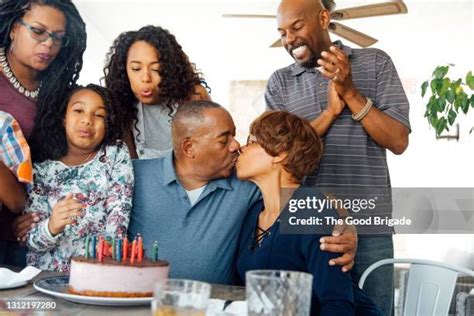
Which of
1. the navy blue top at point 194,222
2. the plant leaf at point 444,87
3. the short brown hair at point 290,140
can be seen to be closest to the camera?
the short brown hair at point 290,140

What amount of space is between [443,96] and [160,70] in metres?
0.75

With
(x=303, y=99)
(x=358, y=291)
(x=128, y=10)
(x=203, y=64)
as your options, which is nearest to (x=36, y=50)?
(x=128, y=10)

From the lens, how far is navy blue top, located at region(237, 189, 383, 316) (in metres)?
1.07

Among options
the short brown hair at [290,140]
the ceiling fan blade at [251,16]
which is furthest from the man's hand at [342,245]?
the ceiling fan blade at [251,16]

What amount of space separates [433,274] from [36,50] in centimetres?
115

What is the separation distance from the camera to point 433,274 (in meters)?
1.64

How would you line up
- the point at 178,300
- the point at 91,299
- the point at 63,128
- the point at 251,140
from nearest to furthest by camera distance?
1. the point at 178,300
2. the point at 91,299
3. the point at 251,140
4. the point at 63,128

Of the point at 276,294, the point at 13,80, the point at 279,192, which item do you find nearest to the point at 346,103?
the point at 279,192

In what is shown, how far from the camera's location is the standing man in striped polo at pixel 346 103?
1.64 metres

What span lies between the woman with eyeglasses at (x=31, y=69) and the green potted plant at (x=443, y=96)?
0.93m

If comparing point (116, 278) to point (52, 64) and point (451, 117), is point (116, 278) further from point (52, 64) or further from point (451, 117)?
point (451, 117)

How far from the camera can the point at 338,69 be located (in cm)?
164

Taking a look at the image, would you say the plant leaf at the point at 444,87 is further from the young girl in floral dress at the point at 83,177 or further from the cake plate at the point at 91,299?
the cake plate at the point at 91,299

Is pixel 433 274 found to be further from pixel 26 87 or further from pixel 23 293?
pixel 26 87
